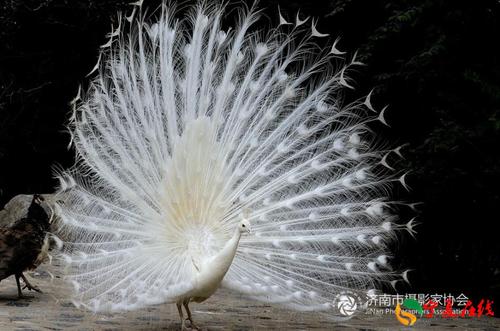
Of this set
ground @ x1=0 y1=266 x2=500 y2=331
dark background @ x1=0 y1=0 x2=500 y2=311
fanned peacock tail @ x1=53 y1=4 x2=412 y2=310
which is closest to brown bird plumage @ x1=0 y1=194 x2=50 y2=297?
ground @ x1=0 y1=266 x2=500 y2=331

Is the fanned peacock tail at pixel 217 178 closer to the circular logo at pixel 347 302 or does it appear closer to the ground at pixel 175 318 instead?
the circular logo at pixel 347 302

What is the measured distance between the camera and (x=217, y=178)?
5.12 meters

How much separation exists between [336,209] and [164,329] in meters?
1.53

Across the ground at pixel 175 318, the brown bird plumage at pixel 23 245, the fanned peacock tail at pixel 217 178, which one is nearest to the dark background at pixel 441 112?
the ground at pixel 175 318

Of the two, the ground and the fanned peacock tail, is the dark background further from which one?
the fanned peacock tail

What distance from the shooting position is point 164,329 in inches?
208

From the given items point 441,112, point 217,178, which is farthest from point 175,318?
point 441,112

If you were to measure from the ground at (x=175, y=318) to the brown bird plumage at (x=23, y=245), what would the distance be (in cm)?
29

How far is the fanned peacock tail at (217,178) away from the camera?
5039mm

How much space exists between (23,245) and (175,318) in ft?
4.48

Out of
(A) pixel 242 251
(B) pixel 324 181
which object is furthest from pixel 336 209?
(A) pixel 242 251

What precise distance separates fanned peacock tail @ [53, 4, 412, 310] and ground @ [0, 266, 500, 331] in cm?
48

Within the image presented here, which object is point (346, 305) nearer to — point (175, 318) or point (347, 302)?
point (347, 302)

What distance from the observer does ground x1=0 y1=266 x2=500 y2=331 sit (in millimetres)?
5242
